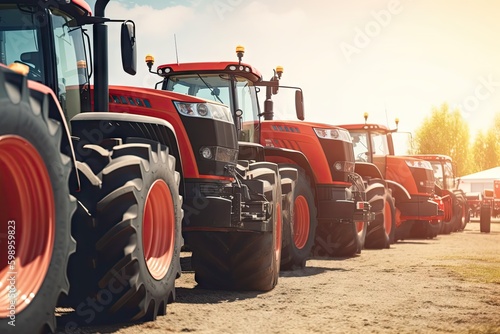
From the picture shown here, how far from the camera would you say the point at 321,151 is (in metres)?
12.4

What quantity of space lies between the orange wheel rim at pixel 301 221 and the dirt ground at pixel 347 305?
0.42 meters

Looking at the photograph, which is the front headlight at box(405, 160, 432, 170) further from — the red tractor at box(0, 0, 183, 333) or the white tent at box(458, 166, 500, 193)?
the white tent at box(458, 166, 500, 193)

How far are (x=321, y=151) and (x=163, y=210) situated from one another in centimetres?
657

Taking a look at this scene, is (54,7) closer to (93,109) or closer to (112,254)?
(93,109)

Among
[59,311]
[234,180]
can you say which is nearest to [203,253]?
[234,180]

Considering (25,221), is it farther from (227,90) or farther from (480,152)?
(480,152)

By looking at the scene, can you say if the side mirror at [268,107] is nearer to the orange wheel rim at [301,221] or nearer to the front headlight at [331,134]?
the orange wheel rim at [301,221]

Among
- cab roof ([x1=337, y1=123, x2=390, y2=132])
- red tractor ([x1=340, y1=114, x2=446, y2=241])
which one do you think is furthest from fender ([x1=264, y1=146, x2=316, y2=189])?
cab roof ([x1=337, y1=123, x2=390, y2=132])

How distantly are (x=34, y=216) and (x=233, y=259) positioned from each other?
3935 mm

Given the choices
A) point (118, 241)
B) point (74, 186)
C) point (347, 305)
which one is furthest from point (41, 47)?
point (347, 305)

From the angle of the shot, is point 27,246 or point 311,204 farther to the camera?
point 311,204

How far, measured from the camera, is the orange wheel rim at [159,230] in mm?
5856

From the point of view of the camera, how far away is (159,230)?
6.06 m

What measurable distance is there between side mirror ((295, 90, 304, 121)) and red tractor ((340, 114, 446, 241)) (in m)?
7.18
